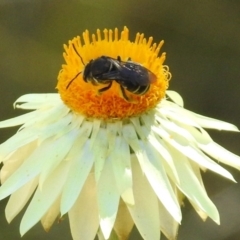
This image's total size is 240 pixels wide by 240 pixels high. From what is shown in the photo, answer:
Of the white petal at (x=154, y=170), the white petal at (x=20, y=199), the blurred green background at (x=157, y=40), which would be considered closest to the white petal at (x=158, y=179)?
the white petal at (x=154, y=170)

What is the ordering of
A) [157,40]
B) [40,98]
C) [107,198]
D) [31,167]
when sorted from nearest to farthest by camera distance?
[107,198] < [31,167] < [40,98] < [157,40]

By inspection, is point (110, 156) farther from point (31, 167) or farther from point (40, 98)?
point (40, 98)

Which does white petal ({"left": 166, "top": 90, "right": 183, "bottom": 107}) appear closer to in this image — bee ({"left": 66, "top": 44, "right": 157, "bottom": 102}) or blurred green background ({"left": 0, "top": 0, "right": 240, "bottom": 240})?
bee ({"left": 66, "top": 44, "right": 157, "bottom": 102})

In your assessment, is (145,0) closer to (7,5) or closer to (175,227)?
(7,5)

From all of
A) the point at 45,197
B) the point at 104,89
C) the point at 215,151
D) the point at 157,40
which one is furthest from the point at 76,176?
the point at 157,40

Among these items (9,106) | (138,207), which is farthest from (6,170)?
(9,106)
